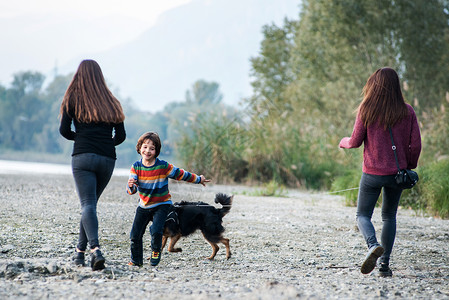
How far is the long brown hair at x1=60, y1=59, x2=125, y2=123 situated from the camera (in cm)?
451

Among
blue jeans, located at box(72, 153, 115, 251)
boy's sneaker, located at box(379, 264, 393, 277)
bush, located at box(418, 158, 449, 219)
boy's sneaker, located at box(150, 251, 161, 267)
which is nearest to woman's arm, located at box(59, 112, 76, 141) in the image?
blue jeans, located at box(72, 153, 115, 251)

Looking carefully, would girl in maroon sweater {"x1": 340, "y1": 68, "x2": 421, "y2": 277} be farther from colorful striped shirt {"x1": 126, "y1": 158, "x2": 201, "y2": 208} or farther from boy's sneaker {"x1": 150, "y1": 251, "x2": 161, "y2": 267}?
boy's sneaker {"x1": 150, "y1": 251, "x2": 161, "y2": 267}

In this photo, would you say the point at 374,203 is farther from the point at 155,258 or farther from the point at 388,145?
the point at 155,258

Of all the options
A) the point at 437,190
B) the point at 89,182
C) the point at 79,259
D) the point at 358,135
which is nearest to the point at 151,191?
the point at 89,182

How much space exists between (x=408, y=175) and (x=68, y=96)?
9.81 feet

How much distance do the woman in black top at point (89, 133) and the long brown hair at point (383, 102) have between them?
7.17ft

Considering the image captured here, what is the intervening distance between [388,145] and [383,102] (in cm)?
38

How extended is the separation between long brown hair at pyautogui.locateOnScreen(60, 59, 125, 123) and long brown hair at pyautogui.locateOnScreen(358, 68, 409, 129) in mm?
2181

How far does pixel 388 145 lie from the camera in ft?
15.3

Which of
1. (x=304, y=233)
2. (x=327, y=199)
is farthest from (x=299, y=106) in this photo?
(x=304, y=233)

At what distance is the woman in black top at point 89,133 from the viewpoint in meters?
4.48

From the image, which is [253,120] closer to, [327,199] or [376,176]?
[327,199]

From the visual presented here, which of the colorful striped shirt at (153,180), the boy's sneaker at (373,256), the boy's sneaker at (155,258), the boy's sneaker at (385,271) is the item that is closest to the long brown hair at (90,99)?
the colorful striped shirt at (153,180)

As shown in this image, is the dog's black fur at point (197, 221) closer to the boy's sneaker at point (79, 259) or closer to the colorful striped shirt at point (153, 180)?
the colorful striped shirt at point (153, 180)
